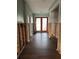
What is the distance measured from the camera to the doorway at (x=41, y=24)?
55.8 feet

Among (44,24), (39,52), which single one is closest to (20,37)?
(39,52)

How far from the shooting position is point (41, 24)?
1733cm

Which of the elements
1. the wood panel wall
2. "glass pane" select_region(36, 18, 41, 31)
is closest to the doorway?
"glass pane" select_region(36, 18, 41, 31)

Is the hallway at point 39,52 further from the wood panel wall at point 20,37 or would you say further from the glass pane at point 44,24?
the glass pane at point 44,24

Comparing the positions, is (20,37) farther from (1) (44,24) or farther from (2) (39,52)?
(1) (44,24)

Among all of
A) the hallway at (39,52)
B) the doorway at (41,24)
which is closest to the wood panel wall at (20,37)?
the hallway at (39,52)

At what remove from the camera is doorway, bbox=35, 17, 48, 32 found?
17.0 metres
